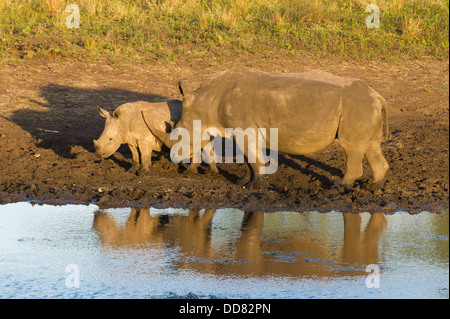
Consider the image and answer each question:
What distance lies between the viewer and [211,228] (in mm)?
7871

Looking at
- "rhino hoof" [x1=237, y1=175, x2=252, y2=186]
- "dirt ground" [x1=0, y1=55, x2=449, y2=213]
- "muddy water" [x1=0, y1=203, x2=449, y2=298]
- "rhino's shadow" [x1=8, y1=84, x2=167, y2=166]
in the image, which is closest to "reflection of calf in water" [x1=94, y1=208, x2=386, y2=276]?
"muddy water" [x1=0, y1=203, x2=449, y2=298]

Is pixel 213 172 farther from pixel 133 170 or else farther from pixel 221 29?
pixel 221 29

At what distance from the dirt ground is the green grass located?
1.78ft

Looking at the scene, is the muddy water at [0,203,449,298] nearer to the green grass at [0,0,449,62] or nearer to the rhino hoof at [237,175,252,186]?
the rhino hoof at [237,175,252,186]

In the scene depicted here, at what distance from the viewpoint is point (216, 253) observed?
6.97 meters

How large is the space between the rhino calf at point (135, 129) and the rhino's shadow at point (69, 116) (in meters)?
0.54

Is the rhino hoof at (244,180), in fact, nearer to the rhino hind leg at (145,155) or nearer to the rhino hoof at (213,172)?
the rhino hoof at (213,172)

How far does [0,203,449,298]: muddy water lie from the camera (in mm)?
6027

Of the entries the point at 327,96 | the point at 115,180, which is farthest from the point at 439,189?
the point at 115,180

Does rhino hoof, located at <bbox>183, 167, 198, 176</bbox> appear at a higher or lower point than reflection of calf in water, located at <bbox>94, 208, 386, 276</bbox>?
higher

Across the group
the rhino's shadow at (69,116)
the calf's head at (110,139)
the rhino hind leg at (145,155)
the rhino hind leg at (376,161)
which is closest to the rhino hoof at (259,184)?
the rhino hind leg at (376,161)

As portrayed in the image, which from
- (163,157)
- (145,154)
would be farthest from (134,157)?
(163,157)

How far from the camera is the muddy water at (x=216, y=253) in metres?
6.03

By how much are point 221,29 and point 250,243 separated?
405 inches
